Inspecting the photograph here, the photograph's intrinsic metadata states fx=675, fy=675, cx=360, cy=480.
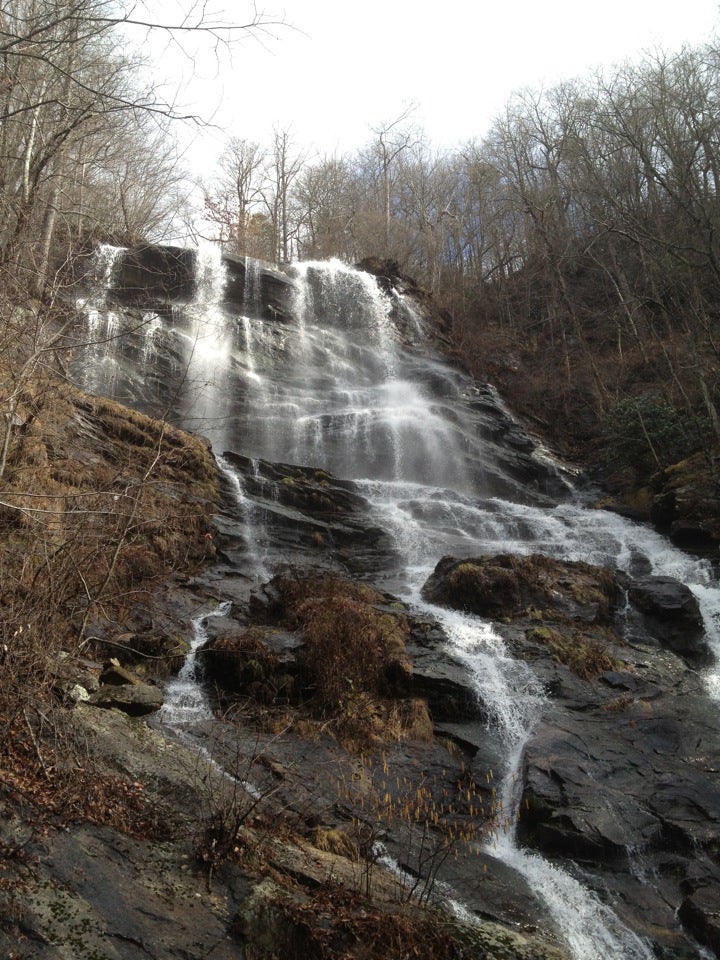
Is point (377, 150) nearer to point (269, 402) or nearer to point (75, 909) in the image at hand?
point (269, 402)

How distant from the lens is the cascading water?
7316mm

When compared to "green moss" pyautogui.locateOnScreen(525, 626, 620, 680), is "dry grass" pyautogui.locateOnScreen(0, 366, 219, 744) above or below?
above

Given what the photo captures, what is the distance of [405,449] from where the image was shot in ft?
Result: 56.3

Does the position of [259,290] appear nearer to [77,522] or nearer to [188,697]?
[77,522]

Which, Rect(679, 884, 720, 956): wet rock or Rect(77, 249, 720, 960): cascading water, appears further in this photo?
Rect(77, 249, 720, 960): cascading water

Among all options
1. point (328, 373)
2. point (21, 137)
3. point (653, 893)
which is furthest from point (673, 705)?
point (328, 373)

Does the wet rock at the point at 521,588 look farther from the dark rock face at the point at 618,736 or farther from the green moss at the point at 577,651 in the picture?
the green moss at the point at 577,651

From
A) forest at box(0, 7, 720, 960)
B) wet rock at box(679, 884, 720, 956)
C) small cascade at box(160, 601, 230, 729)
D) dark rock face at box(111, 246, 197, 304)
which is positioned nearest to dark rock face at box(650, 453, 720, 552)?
forest at box(0, 7, 720, 960)

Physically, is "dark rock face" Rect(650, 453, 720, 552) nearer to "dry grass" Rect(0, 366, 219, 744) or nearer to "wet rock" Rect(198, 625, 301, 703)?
"wet rock" Rect(198, 625, 301, 703)

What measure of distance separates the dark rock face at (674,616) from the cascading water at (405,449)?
1.02 ft

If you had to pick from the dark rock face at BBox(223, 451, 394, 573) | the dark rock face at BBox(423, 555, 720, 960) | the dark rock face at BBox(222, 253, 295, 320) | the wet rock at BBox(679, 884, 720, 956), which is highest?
the dark rock face at BBox(222, 253, 295, 320)

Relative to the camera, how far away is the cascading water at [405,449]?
7.32 metres

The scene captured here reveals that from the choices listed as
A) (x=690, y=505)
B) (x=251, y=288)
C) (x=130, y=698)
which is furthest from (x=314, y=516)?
(x=251, y=288)

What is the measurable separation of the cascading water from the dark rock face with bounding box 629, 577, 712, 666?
0.31m
